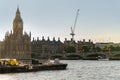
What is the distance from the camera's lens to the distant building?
16812 centimetres

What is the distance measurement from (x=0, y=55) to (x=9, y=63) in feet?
285

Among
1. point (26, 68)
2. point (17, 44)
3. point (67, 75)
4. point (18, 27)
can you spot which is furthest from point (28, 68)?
point (18, 27)

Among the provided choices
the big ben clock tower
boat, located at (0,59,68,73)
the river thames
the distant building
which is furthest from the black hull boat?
the big ben clock tower

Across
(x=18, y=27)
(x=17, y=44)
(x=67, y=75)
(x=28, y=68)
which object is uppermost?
(x=18, y=27)

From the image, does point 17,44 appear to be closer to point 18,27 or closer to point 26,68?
point 18,27

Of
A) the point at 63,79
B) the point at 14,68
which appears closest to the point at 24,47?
the point at 14,68

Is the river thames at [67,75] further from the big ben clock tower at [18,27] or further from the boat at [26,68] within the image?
the big ben clock tower at [18,27]

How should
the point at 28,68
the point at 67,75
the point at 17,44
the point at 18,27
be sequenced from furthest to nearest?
the point at 18,27
the point at 17,44
the point at 28,68
the point at 67,75

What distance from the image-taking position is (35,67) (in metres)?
81.8

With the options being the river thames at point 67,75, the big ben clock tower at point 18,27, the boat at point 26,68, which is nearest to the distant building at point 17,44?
the big ben clock tower at point 18,27

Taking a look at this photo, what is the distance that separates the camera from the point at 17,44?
17512 centimetres

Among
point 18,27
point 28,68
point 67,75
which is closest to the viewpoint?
point 67,75

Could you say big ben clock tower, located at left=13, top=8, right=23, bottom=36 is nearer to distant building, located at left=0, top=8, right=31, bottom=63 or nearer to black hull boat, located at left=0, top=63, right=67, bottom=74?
distant building, located at left=0, top=8, right=31, bottom=63

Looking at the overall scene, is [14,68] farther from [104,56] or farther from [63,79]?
[104,56]
